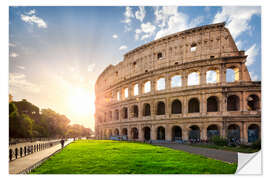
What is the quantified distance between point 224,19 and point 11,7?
51.0 feet

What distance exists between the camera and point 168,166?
973 centimetres

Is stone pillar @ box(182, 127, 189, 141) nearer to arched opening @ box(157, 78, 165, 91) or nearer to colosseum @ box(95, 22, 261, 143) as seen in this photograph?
colosseum @ box(95, 22, 261, 143)

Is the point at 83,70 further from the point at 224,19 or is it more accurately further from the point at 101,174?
the point at 224,19

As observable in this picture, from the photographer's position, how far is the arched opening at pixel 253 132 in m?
19.5

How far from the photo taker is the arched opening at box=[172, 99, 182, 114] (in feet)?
89.5

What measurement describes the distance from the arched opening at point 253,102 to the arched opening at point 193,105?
255 inches

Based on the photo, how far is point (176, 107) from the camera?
27.6m

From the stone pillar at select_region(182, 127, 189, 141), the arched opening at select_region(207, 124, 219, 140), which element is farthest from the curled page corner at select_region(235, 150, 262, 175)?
the stone pillar at select_region(182, 127, 189, 141)

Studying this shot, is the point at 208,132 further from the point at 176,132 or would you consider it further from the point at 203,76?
the point at 203,76

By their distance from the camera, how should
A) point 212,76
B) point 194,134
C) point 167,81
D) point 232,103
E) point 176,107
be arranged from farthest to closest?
point 176,107 < point 167,81 < point 212,76 < point 232,103 < point 194,134

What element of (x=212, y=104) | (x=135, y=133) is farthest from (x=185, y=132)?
(x=135, y=133)

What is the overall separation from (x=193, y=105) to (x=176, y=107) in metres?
2.58

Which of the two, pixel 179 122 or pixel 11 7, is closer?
pixel 11 7
